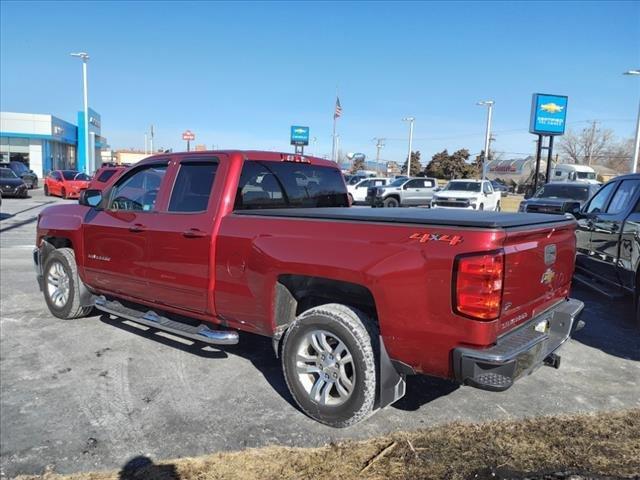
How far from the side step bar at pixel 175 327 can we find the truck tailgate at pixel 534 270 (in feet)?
7.07

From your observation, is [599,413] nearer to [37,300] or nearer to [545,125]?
[37,300]

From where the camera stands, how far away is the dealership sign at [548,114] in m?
29.8

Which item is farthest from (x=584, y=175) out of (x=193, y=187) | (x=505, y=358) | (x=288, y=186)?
(x=505, y=358)

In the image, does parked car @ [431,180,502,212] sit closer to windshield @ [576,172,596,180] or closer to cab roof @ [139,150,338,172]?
cab roof @ [139,150,338,172]

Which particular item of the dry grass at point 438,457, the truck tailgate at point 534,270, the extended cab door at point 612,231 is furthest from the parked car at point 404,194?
the dry grass at point 438,457

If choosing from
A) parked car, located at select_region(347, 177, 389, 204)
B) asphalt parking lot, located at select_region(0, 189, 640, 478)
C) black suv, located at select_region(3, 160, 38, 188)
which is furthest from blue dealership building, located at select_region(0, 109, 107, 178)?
asphalt parking lot, located at select_region(0, 189, 640, 478)

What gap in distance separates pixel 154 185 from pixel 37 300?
3.25 m

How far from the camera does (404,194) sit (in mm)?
29016

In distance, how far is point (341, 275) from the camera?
3451mm

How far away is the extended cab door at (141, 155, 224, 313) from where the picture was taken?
4.37 m

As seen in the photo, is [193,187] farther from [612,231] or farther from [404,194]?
[404,194]

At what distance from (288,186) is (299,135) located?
6692 cm

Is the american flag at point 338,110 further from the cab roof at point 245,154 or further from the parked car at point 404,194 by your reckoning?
the cab roof at point 245,154

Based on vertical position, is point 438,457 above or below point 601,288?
below
